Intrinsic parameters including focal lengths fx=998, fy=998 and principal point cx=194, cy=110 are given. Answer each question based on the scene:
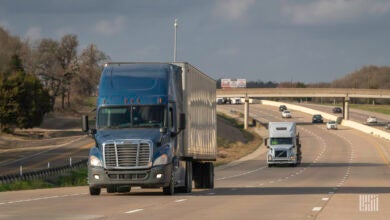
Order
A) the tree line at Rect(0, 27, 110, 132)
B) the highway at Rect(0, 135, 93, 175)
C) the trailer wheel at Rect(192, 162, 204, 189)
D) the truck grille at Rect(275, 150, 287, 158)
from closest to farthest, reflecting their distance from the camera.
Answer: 1. the trailer wheel at Rect(192, 162, 204, 189)
2. the highway at Rect(0, 135, 93, 175)
3. the truck grille at Rect(275, 150, 287, 158)
4. the tree line at Rect(0, 27, 110, 132)

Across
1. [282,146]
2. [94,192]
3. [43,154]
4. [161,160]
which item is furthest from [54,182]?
[43,154]

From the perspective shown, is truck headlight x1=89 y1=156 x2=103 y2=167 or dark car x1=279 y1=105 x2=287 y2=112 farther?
dark car x1=279 y1=105 x2=287 y2=112

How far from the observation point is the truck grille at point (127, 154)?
28.6 meters

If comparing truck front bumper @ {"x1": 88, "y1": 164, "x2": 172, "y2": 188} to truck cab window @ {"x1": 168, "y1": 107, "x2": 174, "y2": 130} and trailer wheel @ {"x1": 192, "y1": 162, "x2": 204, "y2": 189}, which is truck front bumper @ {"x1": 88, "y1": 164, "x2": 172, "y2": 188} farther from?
trailer wheel @ {"x1": 192, "y1": 162, "x2": 204, "y2": 189}

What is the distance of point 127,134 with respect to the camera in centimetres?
2891

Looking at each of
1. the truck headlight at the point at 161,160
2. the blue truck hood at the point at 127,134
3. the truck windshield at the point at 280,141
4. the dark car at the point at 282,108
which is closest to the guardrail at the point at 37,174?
the blue truck hood at the point at 127,134

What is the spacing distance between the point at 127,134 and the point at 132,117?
31.0 inches

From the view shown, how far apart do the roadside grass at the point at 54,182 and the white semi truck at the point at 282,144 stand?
74.4 feet

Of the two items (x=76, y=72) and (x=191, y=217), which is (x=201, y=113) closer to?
(x=191, y=217)

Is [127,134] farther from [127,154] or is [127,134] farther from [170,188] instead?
[170,188]

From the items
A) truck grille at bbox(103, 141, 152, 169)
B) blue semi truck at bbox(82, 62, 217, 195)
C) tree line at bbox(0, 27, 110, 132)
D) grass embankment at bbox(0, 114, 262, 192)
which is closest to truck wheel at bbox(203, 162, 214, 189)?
blue semi truck at bbox(82, 62, 217, 195)

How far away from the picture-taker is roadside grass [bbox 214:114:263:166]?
9985 centimetres

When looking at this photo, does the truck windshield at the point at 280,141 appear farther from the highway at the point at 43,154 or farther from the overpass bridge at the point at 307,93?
the overpass bridge at the point at 307,93

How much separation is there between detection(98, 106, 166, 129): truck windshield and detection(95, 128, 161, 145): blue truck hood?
275mm
